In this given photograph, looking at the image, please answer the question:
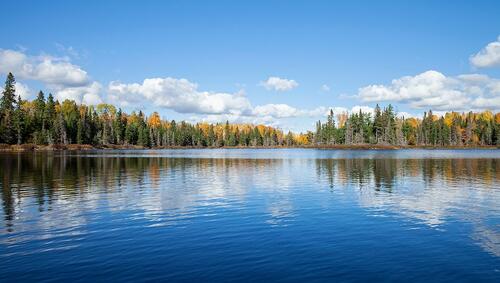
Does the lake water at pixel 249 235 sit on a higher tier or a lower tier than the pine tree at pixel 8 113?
lower

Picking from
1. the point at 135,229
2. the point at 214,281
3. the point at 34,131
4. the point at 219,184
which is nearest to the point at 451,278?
the point at 214,281

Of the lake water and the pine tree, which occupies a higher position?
the pine tree

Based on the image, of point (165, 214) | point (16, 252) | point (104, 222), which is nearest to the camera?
point (16, 252)

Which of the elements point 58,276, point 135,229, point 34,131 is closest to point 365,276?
point 58,276

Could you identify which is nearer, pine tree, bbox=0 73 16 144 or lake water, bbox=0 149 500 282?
lake water, bbox=0 149 500 282

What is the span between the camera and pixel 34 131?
6978 inches

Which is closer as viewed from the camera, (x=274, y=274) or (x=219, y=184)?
(x=274, y=274)

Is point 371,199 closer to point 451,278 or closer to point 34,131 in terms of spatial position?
point 451,278

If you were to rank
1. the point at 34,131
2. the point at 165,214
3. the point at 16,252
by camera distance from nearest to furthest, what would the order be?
the point at 16,252 < the point at 165,214 < the point at 34,131

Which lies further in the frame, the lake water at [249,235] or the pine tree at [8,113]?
the pine tree at [8,113]

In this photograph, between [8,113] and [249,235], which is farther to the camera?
[8,113]

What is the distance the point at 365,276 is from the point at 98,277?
995 centimetres

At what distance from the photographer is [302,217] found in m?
27.5

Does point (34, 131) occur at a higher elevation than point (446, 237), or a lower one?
higher
